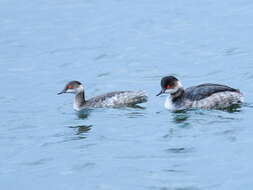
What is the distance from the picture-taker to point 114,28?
97.3 feet

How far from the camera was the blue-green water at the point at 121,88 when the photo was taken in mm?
15508

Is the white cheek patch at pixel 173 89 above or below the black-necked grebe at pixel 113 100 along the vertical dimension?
above

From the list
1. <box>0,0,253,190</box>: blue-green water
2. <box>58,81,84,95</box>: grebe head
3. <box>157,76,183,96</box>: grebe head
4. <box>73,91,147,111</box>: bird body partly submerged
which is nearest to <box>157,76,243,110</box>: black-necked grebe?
<box>157,76,183,96</box>: grebe head

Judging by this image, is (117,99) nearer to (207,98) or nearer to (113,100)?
(113,100)

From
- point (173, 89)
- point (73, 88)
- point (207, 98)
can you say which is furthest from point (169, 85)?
point (73, 88)

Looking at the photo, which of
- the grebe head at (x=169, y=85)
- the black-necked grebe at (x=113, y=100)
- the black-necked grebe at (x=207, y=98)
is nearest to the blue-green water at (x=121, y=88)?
the black-necked grebe at (x=113, y=100)

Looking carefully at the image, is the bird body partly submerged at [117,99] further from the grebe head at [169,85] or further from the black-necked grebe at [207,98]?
the black-necked grebe at [207,98]

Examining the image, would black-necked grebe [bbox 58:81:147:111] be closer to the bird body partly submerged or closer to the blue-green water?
A: the bird body partly submerged

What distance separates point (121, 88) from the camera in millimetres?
22531

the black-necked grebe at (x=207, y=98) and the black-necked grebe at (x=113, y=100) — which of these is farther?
the black-necked grebe at (x=113, y=100)

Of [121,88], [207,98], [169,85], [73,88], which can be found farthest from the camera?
[121,88]

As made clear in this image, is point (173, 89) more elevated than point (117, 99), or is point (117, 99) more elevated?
point (173, 89)

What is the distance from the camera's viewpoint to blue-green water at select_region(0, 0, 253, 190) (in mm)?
15508

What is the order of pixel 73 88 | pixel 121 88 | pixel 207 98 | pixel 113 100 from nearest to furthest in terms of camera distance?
pixel 207 98, pixel 113 100, pixel 73 88, pixel 121 88
